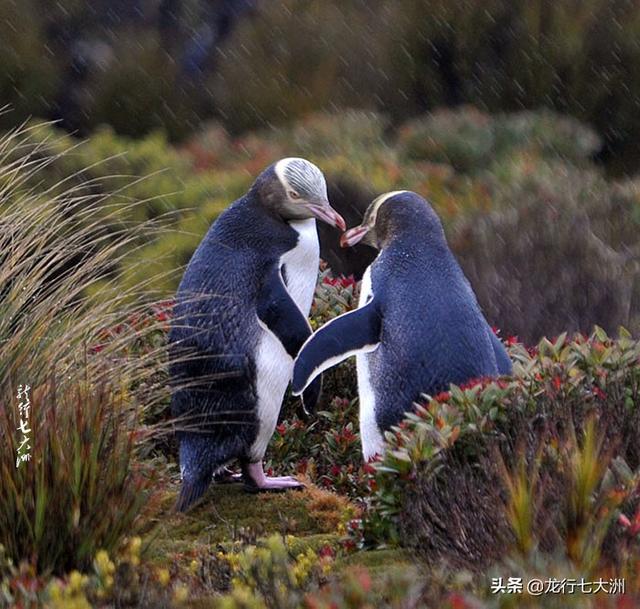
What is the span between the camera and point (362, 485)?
554 centimetres

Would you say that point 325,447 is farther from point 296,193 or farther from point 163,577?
point 163,577

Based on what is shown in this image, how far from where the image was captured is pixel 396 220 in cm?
530

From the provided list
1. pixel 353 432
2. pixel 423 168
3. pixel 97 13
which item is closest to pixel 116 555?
pixel 353 432

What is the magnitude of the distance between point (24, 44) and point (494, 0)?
6.14 metres

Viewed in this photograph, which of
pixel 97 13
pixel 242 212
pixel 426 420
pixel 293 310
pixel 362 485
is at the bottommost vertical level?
pixel 362 485

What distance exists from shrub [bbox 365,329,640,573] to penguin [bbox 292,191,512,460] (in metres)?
0.24

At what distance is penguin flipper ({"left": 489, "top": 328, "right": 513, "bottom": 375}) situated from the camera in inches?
207

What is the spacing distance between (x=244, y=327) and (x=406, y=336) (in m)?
0.65

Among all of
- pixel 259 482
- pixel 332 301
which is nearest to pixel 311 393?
pixel 259 482

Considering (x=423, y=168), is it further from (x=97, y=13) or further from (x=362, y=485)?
(x=97, y=13)

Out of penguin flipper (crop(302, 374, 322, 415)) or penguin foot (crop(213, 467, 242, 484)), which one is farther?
penguin foot (crop(213, 467, 242, 484))

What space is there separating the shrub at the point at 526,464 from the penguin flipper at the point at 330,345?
0.50 m

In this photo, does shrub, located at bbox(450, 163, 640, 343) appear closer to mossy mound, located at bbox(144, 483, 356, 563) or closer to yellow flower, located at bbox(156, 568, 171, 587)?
mossy mound, located at bbox(144, 483, 356, 563)

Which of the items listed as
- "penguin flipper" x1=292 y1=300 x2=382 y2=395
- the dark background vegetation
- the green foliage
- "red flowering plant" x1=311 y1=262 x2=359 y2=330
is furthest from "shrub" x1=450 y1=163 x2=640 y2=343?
the dark background vegetation
